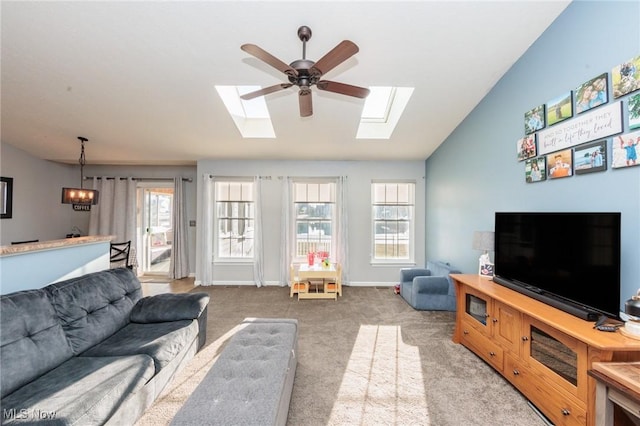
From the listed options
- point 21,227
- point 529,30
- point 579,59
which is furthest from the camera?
point 21,227

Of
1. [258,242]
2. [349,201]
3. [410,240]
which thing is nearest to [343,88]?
[349,201]

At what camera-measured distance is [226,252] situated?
557 cm

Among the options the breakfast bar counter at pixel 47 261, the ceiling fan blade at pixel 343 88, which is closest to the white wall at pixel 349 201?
the breakfast bar counter at pixel 47 261

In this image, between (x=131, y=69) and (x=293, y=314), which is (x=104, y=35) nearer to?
(x=131, y=69)

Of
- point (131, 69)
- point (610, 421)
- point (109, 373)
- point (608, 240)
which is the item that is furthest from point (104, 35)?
point (610, 421)

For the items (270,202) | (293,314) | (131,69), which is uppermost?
(131,69)

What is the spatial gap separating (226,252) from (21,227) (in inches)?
146

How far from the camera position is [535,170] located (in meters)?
2.60

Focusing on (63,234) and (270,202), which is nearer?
(270,202)

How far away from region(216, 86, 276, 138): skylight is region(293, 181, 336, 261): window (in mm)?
1354

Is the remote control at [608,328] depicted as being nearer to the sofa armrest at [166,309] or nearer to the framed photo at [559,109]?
the framed photo at [559,109]

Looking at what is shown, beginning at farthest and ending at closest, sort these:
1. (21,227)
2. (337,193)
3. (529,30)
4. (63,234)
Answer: (63,234), (337,193), (21,227), (529,30)

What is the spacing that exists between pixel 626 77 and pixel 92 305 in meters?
4.28

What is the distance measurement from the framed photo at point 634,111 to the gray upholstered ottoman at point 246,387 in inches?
110
